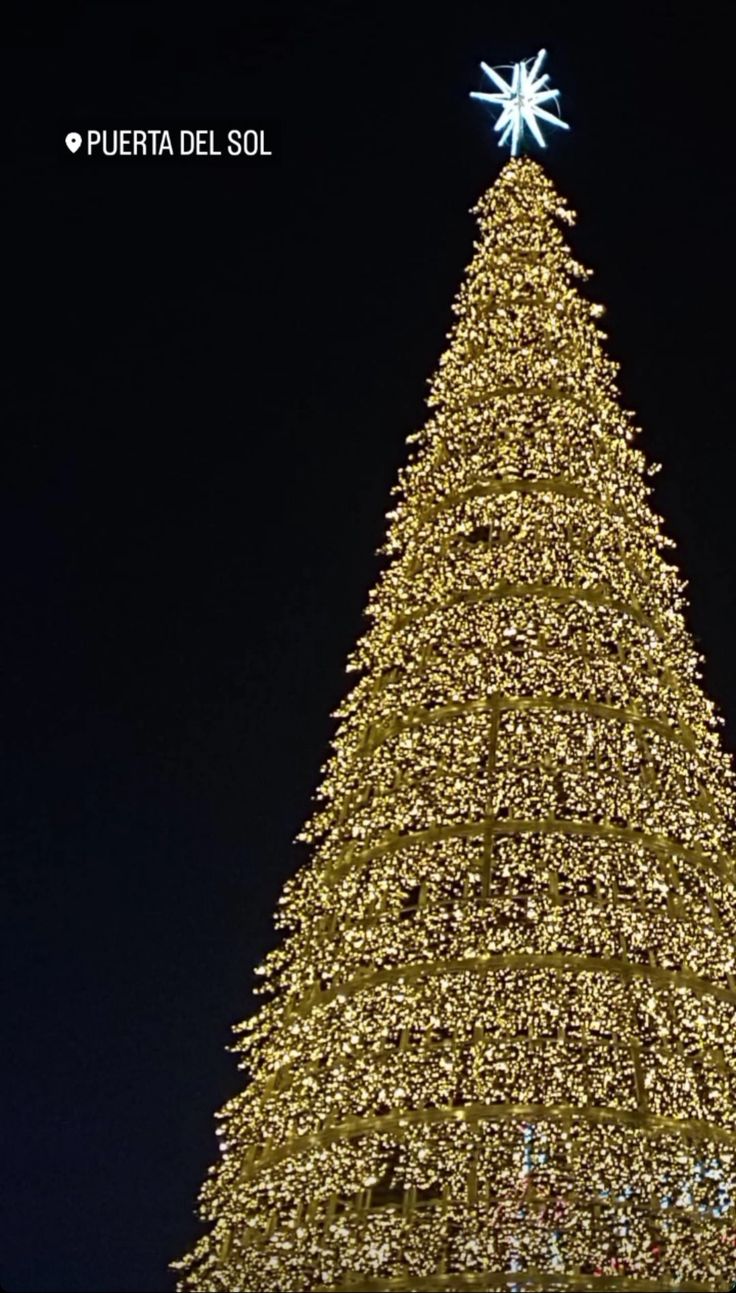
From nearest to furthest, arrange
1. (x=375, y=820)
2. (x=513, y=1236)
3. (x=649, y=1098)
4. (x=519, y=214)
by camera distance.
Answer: (x=513, y=1236), (x=649, y=1098), (x=375, y=820), (x=519, y=214)

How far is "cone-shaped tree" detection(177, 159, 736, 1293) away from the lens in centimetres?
1409

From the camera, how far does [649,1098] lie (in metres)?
14.6

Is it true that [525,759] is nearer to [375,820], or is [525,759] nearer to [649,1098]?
[375,820]

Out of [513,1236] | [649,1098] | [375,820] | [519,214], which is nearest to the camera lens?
[513,1236]

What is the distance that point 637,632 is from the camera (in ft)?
54.4

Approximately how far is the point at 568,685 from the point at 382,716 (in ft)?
5.76

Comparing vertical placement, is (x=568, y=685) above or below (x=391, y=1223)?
above

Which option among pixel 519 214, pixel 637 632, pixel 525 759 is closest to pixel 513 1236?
pixel 525 759

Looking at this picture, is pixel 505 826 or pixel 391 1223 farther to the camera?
pixel 505 826

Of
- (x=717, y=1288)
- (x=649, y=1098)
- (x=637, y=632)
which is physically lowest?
(x=717, y=1288)

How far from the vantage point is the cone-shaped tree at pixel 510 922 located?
14094 millimetres

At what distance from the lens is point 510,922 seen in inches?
620

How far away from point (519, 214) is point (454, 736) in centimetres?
600

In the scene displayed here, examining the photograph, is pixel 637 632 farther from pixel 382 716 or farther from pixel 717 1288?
pixel 717 1288
